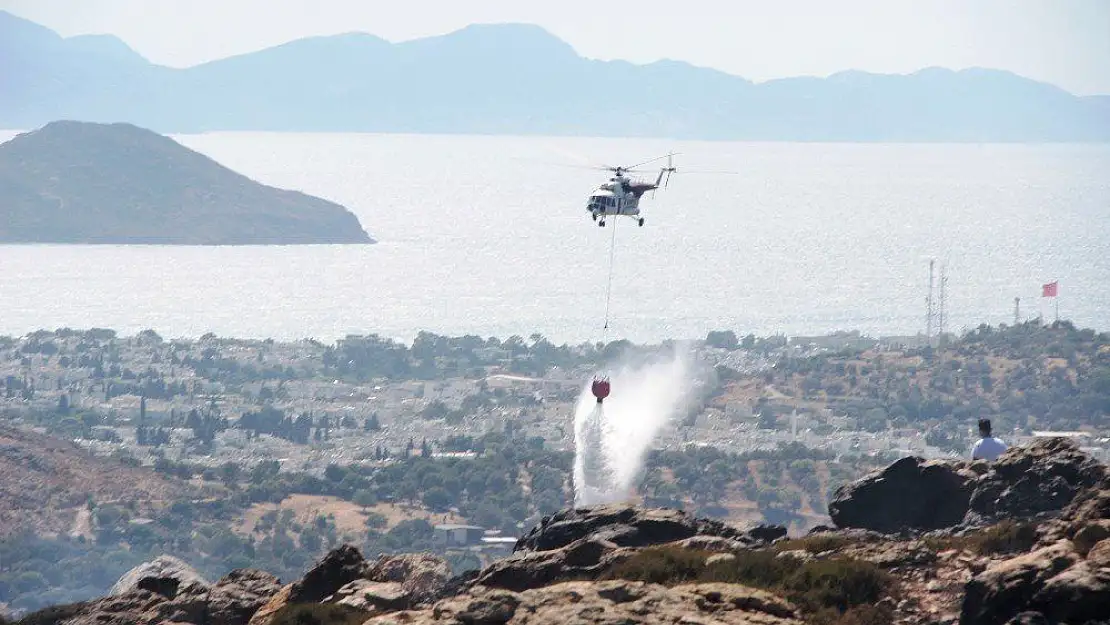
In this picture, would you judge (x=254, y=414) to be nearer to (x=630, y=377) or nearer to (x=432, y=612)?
(x=630, y=377)

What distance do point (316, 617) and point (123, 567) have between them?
6052cm

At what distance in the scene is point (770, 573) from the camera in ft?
75.2

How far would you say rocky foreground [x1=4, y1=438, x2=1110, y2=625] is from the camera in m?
21.0

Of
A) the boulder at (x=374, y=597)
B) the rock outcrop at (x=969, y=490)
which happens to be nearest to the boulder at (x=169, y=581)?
the boulder at (x=374, y=597)

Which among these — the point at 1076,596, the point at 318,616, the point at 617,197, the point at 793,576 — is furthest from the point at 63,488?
the point at 1076,596

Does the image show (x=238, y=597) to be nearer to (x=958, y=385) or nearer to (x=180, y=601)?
(x=180, y=601)

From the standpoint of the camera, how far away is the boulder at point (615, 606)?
69.6 feet

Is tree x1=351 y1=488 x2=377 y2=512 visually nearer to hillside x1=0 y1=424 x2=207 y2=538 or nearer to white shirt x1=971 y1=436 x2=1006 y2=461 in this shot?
hillside x1=0 y1=424 x2=207 y2=538

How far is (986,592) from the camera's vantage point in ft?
67.4

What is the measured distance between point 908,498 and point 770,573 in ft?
18.7

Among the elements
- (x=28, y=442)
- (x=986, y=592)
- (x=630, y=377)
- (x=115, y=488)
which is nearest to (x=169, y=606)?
(x=986, y=592)

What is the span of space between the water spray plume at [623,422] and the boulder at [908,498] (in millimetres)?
22062

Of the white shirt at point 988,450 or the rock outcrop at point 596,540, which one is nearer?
the rock outcrop at point 596,540

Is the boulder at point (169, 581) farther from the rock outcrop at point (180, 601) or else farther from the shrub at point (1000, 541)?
the shrub at point (1000, 541)
